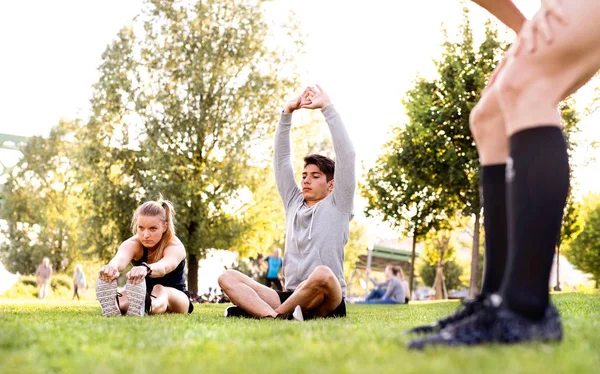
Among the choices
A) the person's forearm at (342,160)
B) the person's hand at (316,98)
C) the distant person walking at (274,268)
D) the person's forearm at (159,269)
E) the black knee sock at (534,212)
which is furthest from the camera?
the distant person walking at (274,268)

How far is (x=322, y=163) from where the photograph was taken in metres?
6.66

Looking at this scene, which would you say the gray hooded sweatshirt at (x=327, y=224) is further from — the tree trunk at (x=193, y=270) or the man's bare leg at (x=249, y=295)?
the tree trunk at (x=193, y=270)

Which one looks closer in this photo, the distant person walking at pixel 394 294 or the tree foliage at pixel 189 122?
the distant person walking at pixel 394 294

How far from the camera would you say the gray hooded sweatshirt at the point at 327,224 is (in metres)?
5.96

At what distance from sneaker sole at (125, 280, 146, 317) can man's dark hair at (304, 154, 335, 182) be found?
1958mm

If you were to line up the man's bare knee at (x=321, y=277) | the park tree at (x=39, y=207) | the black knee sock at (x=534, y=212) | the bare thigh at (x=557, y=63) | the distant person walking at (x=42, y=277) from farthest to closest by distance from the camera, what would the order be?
the park tree at (x=39, y=207), the distant person walking at (x=42, y=277), the man's bare knee at (x=321, y=277), the bare thigh at (x=557, y=63), the black knee sock at (x=534, y=212)

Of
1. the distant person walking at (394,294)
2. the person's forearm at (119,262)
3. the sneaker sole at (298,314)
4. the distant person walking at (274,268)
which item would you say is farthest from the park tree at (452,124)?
Result: the sneaker sole at (298,314)

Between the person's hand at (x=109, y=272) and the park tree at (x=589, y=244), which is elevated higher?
the park tree at (x=589, y=244)

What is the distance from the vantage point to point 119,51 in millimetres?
27891

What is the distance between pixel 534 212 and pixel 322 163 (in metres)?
4.40

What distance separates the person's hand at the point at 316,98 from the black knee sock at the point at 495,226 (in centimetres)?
302

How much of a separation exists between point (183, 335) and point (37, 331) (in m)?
0.85

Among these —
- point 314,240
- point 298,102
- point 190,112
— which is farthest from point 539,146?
point 190,112

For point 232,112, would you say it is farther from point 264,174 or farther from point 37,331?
point 37,331
